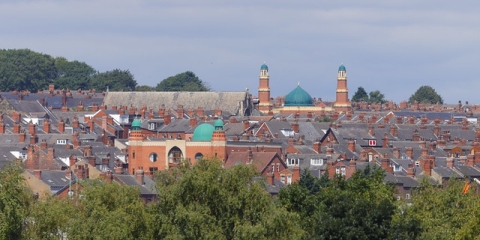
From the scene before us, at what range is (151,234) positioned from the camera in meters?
68.1

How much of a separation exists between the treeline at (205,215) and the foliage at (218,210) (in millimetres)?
36

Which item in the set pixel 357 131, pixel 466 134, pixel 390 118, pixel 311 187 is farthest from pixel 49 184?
pixel 390 118

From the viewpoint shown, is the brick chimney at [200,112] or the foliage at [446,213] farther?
the brick chimney at [200,112]

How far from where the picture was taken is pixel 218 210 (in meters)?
68.5

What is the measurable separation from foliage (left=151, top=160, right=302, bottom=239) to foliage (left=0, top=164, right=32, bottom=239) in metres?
5.00

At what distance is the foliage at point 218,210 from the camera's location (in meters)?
66.6

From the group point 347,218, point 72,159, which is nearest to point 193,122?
point 72,159

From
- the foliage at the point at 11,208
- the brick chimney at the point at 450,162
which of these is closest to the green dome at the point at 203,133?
the brick chimney at the point at 450,162

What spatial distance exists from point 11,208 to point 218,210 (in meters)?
7.99

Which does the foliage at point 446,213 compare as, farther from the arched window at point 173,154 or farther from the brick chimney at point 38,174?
the arched window at point 173,154

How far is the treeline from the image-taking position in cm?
6556

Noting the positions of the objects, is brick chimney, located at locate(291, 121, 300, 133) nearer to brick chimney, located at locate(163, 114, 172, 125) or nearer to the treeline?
brick chimney, located at locate(163, 114, 172, 125)

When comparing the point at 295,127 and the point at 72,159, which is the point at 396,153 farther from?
the point at 72,159

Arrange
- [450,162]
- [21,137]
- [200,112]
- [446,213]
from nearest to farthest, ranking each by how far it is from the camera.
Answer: [446,213] → [450,162] → [21,137] → [200,112]
